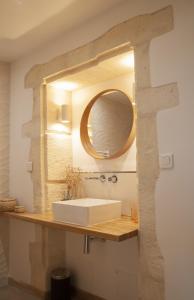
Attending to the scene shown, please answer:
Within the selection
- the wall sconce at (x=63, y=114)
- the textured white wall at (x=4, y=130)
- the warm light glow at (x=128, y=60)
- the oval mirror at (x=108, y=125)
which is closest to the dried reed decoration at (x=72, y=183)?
the oval mirror at (x=108, y=125)

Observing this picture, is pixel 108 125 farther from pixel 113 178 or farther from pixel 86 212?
pixel 86 212

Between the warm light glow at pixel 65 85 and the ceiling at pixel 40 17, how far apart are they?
38cm

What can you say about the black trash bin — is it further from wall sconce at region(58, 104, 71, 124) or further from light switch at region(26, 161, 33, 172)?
wall sconce at region(58, 104, 71, 124)

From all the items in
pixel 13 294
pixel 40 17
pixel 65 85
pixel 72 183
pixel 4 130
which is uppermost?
pixel 40 17

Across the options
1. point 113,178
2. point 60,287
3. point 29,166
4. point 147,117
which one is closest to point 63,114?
point 29,166

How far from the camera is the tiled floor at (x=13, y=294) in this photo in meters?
2.46

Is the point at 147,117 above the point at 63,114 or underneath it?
underneath

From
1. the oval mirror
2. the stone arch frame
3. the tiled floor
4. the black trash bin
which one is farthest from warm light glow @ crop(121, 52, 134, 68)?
the tiled floor

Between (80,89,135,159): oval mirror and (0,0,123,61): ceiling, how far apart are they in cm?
65

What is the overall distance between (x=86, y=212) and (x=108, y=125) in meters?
0.90

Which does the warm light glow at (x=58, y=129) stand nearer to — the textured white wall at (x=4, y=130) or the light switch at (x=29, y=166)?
the light switch at (x=29, y=166)

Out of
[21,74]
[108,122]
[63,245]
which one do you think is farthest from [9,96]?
[63,245]

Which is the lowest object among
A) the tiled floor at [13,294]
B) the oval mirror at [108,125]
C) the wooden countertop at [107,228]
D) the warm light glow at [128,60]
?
the tiled floor at [13,294]

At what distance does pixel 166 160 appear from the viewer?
1.65 metres
